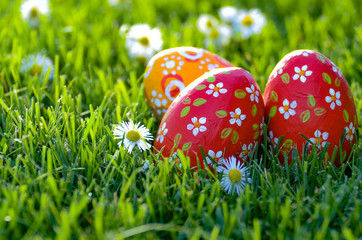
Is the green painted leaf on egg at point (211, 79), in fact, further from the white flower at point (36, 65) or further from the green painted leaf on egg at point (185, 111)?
the white flower at point (36, 65)

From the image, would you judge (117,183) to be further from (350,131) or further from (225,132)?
(350,131)

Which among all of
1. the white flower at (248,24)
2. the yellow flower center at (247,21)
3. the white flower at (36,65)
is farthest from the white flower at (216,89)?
the yellow flower center at (247,21)

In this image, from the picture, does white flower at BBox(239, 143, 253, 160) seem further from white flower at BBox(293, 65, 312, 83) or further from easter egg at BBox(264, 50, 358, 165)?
white flower at BBox(293, 65, 312, 83)

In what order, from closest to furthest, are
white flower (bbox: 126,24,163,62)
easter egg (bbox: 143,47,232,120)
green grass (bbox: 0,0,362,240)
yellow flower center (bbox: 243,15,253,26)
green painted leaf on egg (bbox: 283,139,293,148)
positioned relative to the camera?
green grass (bbox: 0,0,362,240)
green painted leaf on egg (bbox: 283,139,293,148)
easter egg (bbox: 143,47,232,120)
white flower (bbox: 126,24,163,62)
yellow flower center (bbox: 243,15,253,26)

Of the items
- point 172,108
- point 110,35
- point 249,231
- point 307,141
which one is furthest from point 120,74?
point 249,231

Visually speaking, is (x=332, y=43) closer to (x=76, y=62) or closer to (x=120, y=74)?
(x=120, y=74)

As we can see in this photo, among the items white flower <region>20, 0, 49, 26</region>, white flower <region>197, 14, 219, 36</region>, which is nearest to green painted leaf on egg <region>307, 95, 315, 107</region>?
white flower <region>197, 14, 219, 36</region>

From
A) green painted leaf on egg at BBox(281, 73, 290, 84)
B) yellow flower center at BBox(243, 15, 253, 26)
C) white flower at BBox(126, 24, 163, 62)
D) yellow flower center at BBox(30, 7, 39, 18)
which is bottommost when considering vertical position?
green painted leaf on egg at BBox(281, 73, 290, 84)

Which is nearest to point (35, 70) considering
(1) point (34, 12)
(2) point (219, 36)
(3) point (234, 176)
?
(1) point (34, 12)
